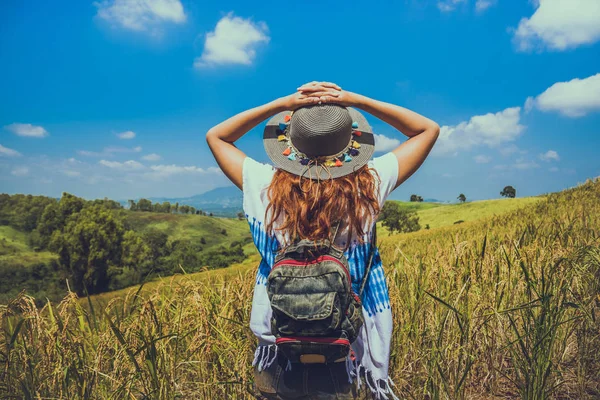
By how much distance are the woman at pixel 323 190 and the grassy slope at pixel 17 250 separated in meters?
82.2

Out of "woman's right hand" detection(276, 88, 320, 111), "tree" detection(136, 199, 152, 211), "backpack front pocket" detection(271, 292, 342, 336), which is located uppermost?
"tree" detection(136, 199, 152, 211)

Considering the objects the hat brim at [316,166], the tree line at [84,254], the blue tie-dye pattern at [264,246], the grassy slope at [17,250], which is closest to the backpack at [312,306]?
the blue tie-dye pattern at [264,246]

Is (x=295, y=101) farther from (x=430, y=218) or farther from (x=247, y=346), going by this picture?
(x=430, y=218)

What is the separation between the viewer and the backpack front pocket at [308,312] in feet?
4.94

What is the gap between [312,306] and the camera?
151cm

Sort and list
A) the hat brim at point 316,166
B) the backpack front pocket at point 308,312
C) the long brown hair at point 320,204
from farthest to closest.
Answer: the hat brim at point 316,166 → the long brown hair at point 320,204 → the backpack front pocket at point 308,312

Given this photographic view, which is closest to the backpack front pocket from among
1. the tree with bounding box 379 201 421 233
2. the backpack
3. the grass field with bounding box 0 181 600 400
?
the backpack

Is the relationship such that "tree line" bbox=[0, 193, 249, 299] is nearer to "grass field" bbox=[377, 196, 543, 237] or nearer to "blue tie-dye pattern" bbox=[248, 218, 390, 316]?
"grass field" bbox=[377, 196, 543, 237]

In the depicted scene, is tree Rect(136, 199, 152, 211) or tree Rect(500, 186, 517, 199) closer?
tree Rect(500, 186, 517, 199)

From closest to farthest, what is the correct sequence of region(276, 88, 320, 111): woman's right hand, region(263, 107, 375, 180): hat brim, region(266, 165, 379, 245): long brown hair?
Answer: 1. region(266, 165, 379, 245): long brown hair
2. region(263, 107, 375, 180): hat brim
3. region(276, 88, 320, 111): woman's right hand

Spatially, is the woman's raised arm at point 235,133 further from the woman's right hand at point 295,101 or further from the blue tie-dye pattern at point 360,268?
the blue tie-dye pattern at point 360,268

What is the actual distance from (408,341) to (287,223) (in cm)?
165

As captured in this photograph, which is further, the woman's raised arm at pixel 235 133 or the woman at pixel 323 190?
the woman's raised arm at pixel 235 133

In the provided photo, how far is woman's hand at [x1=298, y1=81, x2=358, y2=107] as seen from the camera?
187cm
